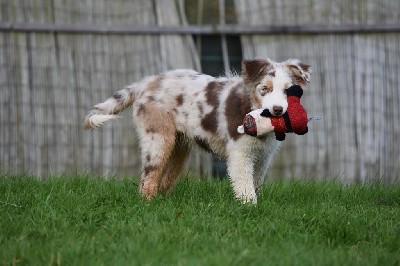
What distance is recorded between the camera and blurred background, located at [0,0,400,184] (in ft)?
32.3

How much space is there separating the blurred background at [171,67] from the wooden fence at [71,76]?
0.04 feet

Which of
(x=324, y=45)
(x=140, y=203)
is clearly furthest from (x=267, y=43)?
(x=140, y=203)

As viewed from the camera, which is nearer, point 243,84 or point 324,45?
point 243,84

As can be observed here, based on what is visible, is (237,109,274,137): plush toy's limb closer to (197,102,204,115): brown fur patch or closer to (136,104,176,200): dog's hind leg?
(197,102,204,115): brown fur patch

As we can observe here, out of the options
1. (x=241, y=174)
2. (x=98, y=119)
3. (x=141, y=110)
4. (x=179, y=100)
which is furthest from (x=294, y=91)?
(x=98, y=119)

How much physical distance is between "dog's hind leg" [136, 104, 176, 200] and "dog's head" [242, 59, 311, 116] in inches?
37.5

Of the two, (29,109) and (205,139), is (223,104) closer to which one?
(205,139)

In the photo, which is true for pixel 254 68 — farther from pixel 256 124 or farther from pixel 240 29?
pixel 240 29

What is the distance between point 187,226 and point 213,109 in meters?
1.68

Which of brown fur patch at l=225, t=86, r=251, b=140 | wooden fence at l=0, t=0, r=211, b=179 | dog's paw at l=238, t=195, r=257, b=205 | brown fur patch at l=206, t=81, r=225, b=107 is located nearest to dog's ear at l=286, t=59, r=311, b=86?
brown fur patch at l=225, t=86, r=251, b=140

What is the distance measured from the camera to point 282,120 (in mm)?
6539

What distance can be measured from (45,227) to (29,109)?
4.32 m

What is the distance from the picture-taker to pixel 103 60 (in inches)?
394

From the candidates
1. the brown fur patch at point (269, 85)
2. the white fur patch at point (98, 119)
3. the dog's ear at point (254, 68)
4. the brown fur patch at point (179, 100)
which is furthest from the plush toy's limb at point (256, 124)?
the white fur patch at point (98, 119)
